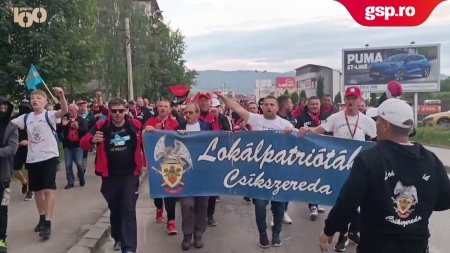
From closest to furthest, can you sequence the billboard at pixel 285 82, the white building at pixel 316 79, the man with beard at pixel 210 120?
the man with beard at pixel 210 120
the white building at pixel 316 79
the billboard at pixel 285 82

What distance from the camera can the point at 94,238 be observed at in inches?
254

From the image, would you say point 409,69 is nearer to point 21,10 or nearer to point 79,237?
point 21,10

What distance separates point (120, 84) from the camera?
126ft

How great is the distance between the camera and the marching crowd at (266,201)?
9.82 feet

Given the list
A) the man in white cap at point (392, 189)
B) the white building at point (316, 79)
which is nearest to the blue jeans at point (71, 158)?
the man in white cap at point (392, 189)

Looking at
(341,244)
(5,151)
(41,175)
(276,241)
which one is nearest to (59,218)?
(41,175)

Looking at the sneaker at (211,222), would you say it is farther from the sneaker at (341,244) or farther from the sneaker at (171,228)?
the sneaker at (341,244)

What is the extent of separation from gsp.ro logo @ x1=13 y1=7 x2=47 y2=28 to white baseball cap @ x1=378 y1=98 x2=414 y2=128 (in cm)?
1123

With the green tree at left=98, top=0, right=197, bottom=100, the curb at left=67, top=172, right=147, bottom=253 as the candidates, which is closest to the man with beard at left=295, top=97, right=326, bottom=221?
the curb at left=67, top=172, right=147, bottom=253

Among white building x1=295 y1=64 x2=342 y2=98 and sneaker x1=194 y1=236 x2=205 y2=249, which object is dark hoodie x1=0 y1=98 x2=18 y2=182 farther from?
white building x1=295 y1=64 x2=342 y2=98

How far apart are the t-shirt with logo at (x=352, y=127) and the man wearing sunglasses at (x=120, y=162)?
7.94 ft

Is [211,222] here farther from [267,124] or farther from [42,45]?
[42,45]

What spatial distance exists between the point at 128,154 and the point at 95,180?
5867mm

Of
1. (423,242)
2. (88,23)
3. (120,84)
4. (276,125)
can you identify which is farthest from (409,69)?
(423,242)
